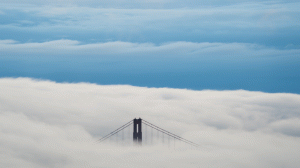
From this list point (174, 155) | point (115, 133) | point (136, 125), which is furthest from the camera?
point (174, 155)

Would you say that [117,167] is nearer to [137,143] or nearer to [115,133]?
[115,133]

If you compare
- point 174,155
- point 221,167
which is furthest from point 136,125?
point 221,167

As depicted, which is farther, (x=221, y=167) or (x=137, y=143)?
(x=221, y=167)

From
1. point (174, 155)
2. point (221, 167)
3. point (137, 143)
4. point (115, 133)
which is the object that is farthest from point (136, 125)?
point (221, 167)

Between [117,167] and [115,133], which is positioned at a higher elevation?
[115,133]

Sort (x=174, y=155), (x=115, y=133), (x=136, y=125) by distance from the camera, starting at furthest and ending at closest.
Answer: (x=174, y=155) < (x=115, y=133) < (x=136, y=125)

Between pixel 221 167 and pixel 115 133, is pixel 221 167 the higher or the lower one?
the lower one

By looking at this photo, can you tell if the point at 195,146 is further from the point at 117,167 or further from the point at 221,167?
the point at 117,167

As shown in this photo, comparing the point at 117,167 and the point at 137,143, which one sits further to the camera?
the point at 117,167
